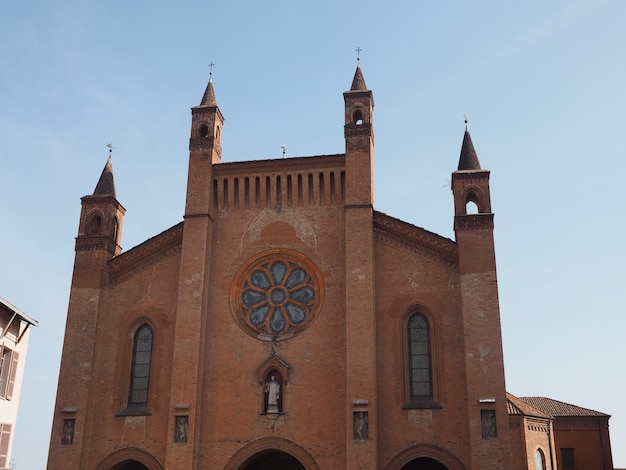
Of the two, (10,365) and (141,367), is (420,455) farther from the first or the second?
(10,365)

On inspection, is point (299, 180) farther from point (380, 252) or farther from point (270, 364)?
point (270, 364)

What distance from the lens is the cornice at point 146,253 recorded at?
82.3 ft

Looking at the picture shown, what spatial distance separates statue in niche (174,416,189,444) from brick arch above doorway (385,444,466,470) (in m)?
6.25

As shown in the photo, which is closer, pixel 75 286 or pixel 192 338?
pixel 192 338

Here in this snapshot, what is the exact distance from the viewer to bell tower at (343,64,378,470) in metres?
21.2

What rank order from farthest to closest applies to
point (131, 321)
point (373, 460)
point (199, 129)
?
point (199, 129) < point (131, 321) < point (373, 460)

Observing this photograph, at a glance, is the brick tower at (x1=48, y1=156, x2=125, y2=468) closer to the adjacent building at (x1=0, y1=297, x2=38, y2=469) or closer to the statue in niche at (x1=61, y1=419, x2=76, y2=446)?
the statue in niche at (x1=61, y1=419, x2=76, y2=446)

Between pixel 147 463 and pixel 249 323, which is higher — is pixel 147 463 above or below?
below

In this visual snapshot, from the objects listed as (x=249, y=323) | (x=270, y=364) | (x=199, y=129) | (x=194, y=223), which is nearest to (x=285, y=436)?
(x=270, y=364)

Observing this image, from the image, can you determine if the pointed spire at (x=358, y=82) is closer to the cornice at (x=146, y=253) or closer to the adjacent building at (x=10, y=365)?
the cornice at (x=146, y=253)

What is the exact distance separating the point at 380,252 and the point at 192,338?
22.2ft

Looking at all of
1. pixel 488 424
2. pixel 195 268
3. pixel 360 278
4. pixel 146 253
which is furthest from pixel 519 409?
pixel 146 253

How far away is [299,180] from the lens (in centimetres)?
2502

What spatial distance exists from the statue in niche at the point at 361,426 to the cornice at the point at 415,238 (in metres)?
5.68
